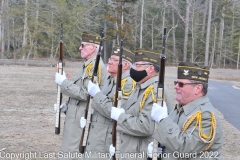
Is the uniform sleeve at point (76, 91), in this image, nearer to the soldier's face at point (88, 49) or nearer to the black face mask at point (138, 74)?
the soldier's face at point (88, 49)

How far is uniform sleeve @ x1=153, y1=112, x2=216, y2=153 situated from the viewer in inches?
121

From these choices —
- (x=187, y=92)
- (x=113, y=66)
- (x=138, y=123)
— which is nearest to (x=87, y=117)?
(x=113, y=66)

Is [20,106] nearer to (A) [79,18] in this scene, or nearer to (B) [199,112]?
(B) [199,112]

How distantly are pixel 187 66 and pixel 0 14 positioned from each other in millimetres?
39360

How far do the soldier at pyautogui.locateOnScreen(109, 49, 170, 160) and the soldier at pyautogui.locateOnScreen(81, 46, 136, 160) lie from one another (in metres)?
0.35

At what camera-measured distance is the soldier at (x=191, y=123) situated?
122 inches

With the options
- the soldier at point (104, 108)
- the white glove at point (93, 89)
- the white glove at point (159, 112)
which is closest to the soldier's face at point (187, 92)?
the white glove at point (159, 112)

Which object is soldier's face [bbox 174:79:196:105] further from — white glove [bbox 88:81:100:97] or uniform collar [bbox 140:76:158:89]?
white glove [bbox 88:81:100:97]

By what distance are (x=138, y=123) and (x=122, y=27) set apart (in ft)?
139

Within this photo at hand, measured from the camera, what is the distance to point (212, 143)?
10.3ft

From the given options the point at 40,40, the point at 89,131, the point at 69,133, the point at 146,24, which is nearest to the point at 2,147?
the point at 69,133

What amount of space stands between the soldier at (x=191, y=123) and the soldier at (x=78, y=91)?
1.75 m

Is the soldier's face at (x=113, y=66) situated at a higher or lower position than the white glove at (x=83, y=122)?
higher

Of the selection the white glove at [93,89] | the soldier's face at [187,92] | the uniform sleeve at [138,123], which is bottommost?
the uniform sleeve at [138,123]
